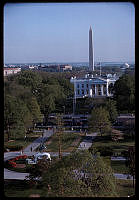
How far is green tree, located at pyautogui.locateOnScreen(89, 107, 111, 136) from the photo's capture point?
5797 mm

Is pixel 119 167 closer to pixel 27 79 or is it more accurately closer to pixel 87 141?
pixel 87 141

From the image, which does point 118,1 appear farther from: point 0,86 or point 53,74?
point 53,74

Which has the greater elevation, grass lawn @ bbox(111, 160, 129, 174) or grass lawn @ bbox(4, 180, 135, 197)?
grass lawn @ bbox(4, 180, 135, 197)

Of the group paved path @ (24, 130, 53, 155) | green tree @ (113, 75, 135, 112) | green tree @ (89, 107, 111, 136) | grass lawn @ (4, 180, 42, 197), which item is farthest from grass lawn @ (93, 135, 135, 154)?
grass lawn @ (4, 180, 42, 197)

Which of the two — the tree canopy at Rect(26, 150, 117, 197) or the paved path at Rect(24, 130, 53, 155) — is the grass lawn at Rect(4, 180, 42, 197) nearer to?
the tree canopy at Rect(26, 150, 117, 197)

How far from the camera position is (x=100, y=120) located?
5.86m

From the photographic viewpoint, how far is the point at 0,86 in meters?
0.91

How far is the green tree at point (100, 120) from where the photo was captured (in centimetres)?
580

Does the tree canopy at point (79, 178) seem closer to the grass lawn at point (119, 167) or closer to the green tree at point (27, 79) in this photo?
the green tree at point (27, 79)

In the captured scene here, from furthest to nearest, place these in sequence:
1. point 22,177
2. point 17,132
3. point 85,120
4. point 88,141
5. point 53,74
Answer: point 85,120
point 88,141
point 53,74
point 17,132
point 22,177

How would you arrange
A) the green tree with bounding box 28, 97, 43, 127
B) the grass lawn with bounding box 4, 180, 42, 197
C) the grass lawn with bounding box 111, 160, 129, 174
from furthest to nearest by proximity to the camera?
1. the grass lawn with bounding box 111, 160, 129, 174
2. the green tree with bounding box 28, 97, 43, 127
3. the grass lawn with bounding box 4, 180, 42, 197

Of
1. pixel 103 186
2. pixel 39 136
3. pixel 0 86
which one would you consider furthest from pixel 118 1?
pixel 39 136

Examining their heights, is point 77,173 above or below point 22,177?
above
